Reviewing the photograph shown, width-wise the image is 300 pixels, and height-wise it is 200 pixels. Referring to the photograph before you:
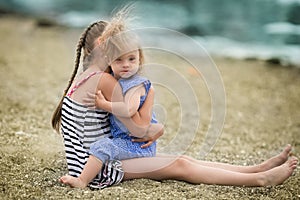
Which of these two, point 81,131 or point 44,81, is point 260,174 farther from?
point 44,81

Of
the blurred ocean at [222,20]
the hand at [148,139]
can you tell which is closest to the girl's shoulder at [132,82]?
the hand at [148,139]

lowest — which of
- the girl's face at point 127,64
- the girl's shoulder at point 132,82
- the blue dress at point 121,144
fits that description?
the blue dress at point 121,144

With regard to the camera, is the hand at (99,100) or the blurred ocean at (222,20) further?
the blurred ocean at (222,20)

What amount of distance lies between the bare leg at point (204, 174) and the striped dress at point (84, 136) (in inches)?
4.1

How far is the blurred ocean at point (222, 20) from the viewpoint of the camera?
22.1ft

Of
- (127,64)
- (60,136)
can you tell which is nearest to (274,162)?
(127,64)

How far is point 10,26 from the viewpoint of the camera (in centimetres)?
775

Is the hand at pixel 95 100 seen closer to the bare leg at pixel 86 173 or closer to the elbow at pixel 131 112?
the elbow at pixel 131 112

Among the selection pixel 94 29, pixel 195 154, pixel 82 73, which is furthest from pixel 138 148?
pixel 195 154

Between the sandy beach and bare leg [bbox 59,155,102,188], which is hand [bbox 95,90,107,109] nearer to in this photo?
bare leg [bbox 59,155,102,188]

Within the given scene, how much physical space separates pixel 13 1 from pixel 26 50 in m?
2.51

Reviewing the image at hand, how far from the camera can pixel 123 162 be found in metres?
2.70

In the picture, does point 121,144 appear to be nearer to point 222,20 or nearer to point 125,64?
point 125,64

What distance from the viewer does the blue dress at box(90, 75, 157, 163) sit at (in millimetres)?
2615
